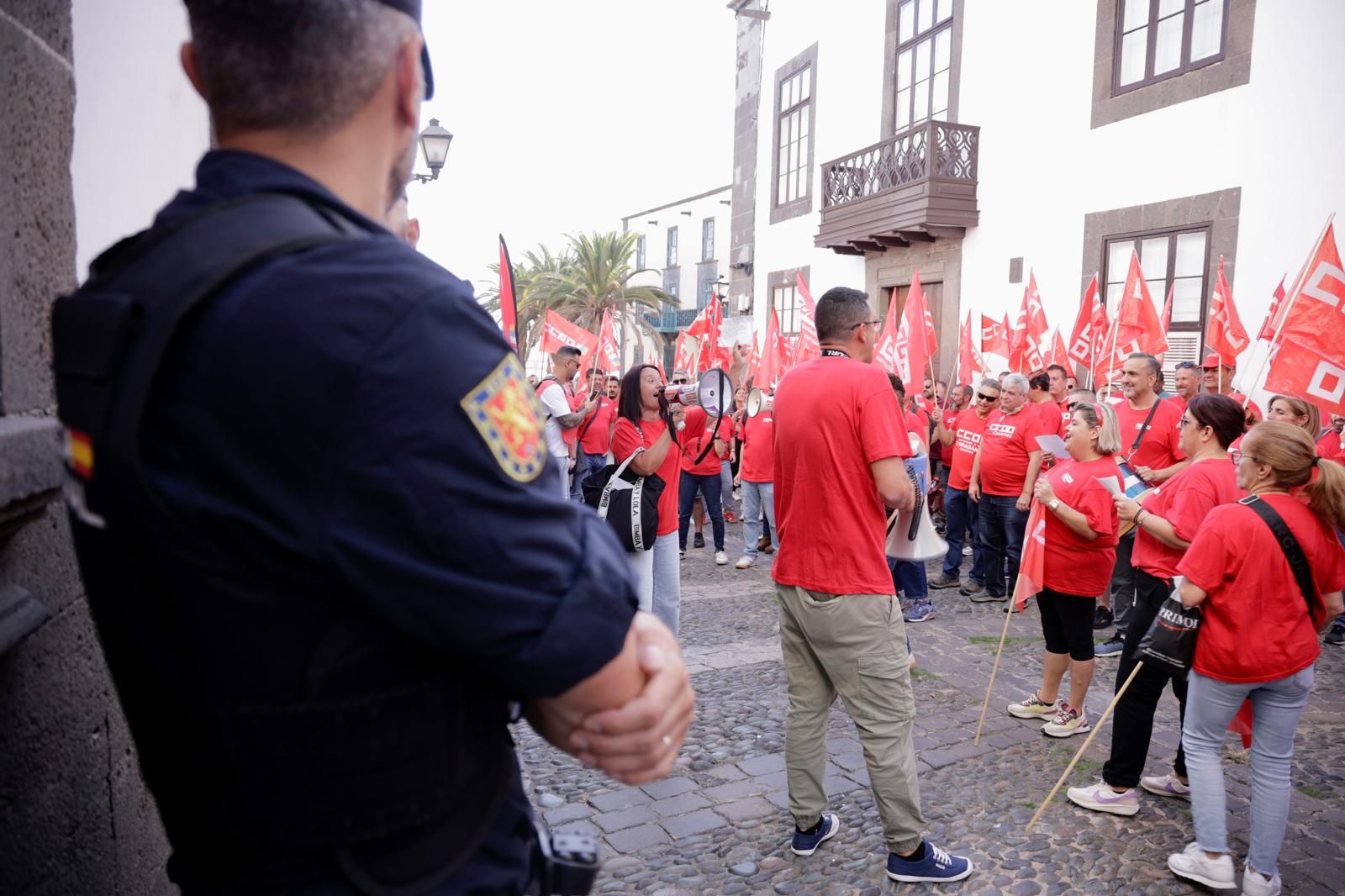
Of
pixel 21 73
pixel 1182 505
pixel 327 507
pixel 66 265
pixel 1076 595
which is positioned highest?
pixel 21 73

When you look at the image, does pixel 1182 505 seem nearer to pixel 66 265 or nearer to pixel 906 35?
pixel 66 265

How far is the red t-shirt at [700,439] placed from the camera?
774 centimetres

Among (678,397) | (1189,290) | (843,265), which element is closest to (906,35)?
(843,265)

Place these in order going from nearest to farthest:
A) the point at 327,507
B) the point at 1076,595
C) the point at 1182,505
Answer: the point at 327,507
the point at 1182,505
the point at 1076,595

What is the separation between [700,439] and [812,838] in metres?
5.34

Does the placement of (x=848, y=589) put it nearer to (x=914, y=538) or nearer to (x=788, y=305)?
(x=914, y=538)

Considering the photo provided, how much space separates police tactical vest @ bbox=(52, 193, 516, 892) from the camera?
0.86 metres

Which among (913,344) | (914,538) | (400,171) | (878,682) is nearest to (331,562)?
(400,171)

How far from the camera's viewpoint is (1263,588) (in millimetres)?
3426

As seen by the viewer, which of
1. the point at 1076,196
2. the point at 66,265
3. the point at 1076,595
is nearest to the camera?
the point at 66,265

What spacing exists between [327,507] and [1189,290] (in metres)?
13.0

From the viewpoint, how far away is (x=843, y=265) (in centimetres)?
1842

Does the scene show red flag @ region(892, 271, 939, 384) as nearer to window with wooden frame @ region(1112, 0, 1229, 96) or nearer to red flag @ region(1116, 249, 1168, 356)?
red flag @ region(1116, 249, 1168, 356)

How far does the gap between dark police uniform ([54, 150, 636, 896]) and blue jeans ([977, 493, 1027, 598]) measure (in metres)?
7.82
